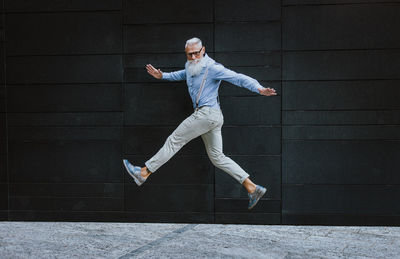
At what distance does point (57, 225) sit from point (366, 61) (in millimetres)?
5110

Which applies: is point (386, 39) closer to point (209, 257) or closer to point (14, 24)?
point (209, 257)

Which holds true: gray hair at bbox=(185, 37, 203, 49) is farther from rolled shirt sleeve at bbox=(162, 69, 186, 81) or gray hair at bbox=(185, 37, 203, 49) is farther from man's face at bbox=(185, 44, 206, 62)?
rolled shirt sleeve at bbox=(162, 69, 186, 81)

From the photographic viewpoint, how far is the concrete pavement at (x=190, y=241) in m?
4.51

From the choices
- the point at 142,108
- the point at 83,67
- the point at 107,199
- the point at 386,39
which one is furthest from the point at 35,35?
the point at 386,39

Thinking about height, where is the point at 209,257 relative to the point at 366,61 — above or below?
below

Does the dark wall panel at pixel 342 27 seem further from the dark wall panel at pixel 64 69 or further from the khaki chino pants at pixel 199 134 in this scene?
the dark wall panel at pixel 64 69

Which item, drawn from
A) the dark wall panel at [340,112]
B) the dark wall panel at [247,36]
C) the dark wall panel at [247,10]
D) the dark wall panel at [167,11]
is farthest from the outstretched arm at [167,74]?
the dark wall panel at [340,112]

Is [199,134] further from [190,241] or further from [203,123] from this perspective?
[190,241]

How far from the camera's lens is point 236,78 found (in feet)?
17.3

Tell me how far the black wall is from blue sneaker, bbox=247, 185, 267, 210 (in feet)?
1.68

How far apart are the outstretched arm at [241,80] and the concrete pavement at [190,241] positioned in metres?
→ 1.90

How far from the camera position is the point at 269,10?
583 centimetres

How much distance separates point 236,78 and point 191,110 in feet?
3.31

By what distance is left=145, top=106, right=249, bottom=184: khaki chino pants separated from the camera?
17.6 ft
